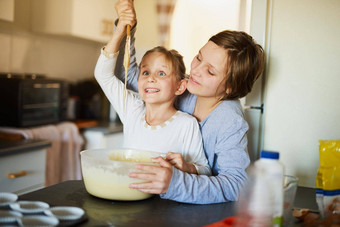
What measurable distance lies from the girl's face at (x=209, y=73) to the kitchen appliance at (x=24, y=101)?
1.49 meters

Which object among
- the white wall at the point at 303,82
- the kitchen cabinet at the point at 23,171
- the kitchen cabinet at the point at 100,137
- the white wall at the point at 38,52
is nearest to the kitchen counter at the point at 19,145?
the kitchen cabinet at the point at 23,171

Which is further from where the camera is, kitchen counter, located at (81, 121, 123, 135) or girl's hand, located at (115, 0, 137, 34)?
kitchen counter, located at (81, 121, 123, 135)

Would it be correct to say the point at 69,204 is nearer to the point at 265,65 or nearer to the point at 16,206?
the point at 16,206

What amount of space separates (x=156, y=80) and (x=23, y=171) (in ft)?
3.97

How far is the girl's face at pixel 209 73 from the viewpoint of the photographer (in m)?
1.18

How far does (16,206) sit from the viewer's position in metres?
0.79

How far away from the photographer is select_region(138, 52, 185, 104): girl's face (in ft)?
3.93

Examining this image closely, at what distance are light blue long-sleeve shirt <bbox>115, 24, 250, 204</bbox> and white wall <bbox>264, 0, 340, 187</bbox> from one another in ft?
0.72

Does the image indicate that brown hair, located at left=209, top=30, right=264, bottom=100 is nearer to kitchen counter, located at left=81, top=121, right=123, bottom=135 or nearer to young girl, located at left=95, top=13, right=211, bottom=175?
young girl, located at left=95, top=13, right=211, bottom=175

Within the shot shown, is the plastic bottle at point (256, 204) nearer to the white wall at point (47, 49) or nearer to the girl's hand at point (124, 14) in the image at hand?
the girl's hand at point (124, 14)

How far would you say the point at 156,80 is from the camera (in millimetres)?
1196

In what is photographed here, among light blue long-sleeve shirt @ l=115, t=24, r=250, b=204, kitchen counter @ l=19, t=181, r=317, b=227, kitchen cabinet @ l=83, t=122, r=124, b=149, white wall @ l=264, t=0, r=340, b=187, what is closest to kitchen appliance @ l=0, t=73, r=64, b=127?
kitchen cabinet @ l=83, t=122, r=124, b=149

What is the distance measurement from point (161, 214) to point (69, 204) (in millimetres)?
215

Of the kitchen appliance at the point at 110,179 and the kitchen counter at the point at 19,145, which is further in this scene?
the kitchen counter at the point at 19,145
